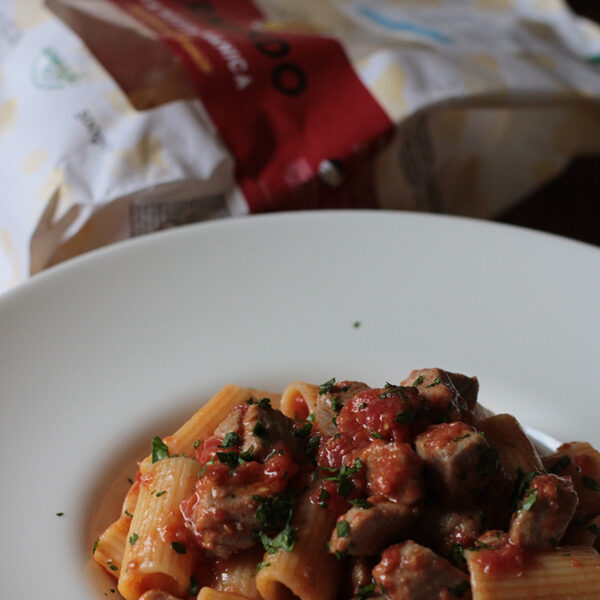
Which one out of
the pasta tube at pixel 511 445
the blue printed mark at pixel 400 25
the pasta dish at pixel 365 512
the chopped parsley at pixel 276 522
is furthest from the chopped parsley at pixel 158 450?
the blue printed mark at pixel 400 25

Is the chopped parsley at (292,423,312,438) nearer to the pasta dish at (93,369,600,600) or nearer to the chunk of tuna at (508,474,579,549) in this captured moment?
the pasta dish at (93,369,600,600)

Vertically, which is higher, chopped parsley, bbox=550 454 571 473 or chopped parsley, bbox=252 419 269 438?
chopped parsley, bbox=252 419 269 438

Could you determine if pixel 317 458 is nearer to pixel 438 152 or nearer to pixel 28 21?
pixel 438 152

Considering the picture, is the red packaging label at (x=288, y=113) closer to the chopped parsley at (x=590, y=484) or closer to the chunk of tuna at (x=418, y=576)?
the chopped parsley at (x=590, y=484)

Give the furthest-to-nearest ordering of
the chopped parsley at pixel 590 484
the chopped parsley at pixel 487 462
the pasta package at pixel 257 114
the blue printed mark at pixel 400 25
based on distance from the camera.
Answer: the blue printed mark at pixel 400 25 < the pasta package at pixel 257 114 < the chopped parsley at pixel 590 484 < the chopped parsley at pixel 487 462

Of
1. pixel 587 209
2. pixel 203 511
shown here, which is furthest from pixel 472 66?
pixel 203 511

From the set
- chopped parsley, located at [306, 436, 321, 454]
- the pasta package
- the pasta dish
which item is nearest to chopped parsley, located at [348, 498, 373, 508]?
the pasta dish
